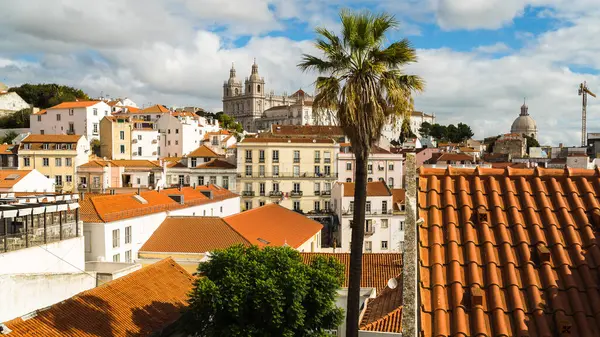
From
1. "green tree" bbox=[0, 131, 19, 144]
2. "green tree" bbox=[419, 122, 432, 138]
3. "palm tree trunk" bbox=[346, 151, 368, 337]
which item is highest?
"green tree" bbox=[419, 122, 432, 138]

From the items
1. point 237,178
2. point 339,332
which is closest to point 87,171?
point 237,178

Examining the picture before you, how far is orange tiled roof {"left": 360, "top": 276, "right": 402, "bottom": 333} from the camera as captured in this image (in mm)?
13617

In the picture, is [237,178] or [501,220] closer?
[501,220]

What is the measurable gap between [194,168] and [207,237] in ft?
103

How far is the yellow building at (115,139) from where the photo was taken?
7925cm

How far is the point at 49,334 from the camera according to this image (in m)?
14.7

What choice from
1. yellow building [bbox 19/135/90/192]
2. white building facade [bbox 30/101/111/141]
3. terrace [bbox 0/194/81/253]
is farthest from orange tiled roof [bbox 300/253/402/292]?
white building facade [bbox 30/101/111/141]

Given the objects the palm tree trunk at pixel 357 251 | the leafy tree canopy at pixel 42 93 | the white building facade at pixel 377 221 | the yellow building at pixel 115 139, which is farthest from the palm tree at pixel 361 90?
the leafy tree canopy at pixel 42 93

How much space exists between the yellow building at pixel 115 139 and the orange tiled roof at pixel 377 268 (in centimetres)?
6149

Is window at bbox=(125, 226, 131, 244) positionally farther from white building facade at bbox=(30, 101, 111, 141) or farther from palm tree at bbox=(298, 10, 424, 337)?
white building facade at bbox=(30, 101, 111, 141)

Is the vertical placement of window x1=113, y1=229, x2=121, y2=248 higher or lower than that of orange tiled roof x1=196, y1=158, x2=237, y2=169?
lower

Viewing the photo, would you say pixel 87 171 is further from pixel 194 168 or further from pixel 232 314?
pixel 232 314

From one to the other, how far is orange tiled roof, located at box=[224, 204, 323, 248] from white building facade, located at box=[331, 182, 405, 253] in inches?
383

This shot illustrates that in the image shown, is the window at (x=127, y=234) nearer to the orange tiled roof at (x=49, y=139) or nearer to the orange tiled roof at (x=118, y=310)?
the orange tiled roof at (x=118, y=310)
